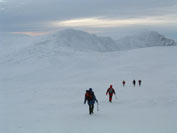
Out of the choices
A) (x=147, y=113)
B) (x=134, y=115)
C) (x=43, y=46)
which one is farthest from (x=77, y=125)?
(x=43, y=46)

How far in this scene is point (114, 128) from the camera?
8.89 m

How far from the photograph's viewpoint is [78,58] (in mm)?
65375

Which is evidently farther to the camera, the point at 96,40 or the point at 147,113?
the point at 96,40

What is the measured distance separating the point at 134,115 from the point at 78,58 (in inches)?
2157

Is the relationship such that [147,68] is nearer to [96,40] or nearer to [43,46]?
[43,46]

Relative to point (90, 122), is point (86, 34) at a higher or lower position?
higher

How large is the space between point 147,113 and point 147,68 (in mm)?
36704

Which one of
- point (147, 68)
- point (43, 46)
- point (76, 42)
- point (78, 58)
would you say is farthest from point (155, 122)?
point (76, 42)

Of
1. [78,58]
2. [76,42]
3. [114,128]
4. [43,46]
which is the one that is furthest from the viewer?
[76,42]

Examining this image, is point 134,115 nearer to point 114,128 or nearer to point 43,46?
point 114,128

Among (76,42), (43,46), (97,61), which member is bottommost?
(97,61)

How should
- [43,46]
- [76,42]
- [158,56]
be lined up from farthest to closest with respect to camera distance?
[76,42] → [43,46] → [158,56]

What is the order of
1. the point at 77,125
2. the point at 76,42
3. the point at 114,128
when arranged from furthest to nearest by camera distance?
the point at 76,42 → the point at 77,125 → the point at 114,128

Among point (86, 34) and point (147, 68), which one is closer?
point (147, 68)
